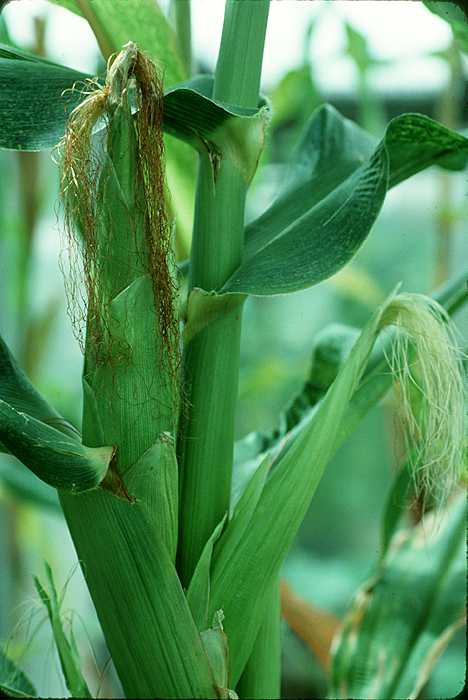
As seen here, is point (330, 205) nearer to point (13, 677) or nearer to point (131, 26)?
point (131, 26)

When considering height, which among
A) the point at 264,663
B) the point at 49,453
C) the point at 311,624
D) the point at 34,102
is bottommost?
the point at 311,624

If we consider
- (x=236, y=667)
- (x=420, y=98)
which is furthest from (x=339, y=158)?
(x=420, y=98)

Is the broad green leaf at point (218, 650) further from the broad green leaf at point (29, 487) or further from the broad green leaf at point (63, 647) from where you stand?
the broad green leaf at point (29, 487)

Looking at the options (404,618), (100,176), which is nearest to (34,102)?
(100,176)

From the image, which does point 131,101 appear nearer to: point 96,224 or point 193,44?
point 96,224

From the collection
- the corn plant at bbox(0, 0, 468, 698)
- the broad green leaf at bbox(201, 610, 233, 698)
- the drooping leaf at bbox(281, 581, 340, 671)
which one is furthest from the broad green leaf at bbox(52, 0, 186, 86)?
the drooping leaf at bbox(281, 581, 340, 671)

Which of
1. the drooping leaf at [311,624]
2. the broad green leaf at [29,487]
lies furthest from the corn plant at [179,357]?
the drooping leaf at [311,624]
